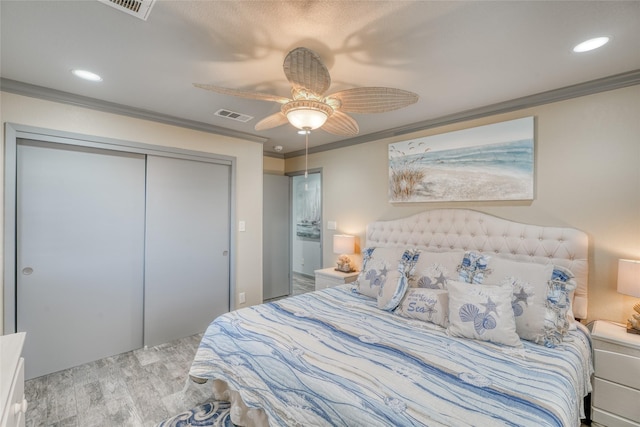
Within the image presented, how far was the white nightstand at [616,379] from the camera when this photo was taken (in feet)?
5.87

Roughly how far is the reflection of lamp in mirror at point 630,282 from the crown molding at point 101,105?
3.85m

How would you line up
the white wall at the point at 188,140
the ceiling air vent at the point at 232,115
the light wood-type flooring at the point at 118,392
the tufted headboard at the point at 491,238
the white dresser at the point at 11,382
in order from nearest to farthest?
1. the white dresser at the point at 11,382
2. the light wood-type flooring at the point at 118,392
3. the tufted headboard at the point at 491,238
4. the white wall at the point at 188,140
5. the ceiling air vent at the point at 232,115

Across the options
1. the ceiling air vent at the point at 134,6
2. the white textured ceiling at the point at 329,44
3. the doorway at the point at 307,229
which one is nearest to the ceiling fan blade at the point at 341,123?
the white textured ceiling at the point at 329,44

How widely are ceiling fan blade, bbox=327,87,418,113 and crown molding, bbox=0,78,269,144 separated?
81.1 inches

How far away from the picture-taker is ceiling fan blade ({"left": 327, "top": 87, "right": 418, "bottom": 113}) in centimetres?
170

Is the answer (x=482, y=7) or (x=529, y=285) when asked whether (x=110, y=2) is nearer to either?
(x=482, y=7)

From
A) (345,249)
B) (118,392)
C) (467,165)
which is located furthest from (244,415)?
(467,165)

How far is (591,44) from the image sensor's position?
1.75 meters

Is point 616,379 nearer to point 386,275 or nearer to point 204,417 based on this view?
point 386,275

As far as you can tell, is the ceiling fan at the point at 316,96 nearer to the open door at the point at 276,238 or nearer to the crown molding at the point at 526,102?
the crown molding at the point at 526,102

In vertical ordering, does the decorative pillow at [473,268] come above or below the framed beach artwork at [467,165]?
below

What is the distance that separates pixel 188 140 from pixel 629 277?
411 centimetres

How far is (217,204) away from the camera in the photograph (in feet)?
11.7

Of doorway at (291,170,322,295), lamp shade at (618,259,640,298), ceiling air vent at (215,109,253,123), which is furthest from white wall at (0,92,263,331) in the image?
lamp shade at (618,259,640,298)
